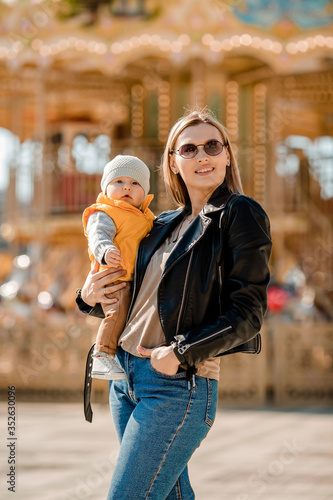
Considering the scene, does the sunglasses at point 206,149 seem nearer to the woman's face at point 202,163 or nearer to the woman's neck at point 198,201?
the woman's face at point 202,163

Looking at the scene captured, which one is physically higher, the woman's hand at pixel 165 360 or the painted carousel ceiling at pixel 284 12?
Result: the painted carousel ceiling at pixel 284 12

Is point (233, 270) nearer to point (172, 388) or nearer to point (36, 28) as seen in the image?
point (172, 388)

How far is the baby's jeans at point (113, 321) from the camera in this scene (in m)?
2.97

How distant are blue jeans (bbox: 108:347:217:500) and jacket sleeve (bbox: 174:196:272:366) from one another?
137 mm

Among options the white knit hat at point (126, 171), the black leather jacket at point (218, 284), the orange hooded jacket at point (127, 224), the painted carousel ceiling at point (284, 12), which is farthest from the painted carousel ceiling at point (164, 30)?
the black leather jacket at point (218, 284)

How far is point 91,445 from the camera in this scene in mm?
7949

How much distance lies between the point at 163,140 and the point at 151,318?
1284cm

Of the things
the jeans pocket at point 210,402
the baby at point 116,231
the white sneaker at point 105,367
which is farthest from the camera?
the baby at point 116,231

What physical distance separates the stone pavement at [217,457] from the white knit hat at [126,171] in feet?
10.1

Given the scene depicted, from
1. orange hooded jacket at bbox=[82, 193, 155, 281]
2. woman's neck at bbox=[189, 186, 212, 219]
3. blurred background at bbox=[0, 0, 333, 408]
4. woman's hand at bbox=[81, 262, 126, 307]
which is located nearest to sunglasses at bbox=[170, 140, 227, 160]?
woman's neck at bbox=[189, 186, 212, 219]

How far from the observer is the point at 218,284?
8.81 feet

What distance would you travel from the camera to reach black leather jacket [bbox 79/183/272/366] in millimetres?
2588

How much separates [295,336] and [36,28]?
20.2ft

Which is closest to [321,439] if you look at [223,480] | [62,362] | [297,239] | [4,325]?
[223,480]
